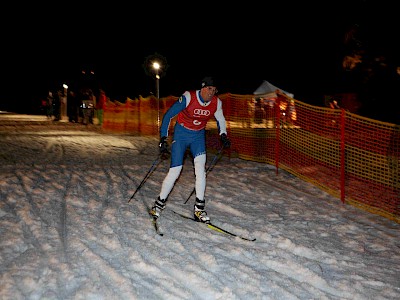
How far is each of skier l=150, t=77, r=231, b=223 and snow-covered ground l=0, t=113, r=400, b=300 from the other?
46 centimetres

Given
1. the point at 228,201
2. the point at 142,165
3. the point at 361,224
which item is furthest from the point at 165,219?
the point at 142,165

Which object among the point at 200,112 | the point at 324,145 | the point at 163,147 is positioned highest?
the point at 200,112

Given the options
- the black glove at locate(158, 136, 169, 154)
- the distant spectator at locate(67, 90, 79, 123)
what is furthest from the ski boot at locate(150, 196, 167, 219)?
the distant spectator at locate(67, 90, 79, 123)

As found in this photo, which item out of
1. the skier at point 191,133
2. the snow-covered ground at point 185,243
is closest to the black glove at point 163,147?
the skier at point 191,133

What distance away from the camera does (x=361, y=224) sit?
6.11 meters

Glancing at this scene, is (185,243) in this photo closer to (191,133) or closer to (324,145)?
(191,133)

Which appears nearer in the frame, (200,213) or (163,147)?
(163,147)

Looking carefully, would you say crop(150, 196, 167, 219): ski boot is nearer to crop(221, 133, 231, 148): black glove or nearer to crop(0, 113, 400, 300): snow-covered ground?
crop(0, 113, 400, 300): snow-covered ground

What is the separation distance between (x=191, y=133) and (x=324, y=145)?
4499 millimetres

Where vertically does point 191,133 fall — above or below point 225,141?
above

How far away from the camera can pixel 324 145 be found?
9133 mm

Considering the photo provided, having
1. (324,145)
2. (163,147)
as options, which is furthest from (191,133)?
(324,145)

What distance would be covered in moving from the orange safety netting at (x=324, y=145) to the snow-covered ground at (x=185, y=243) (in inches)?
24.7

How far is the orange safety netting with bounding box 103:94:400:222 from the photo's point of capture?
7.36m
